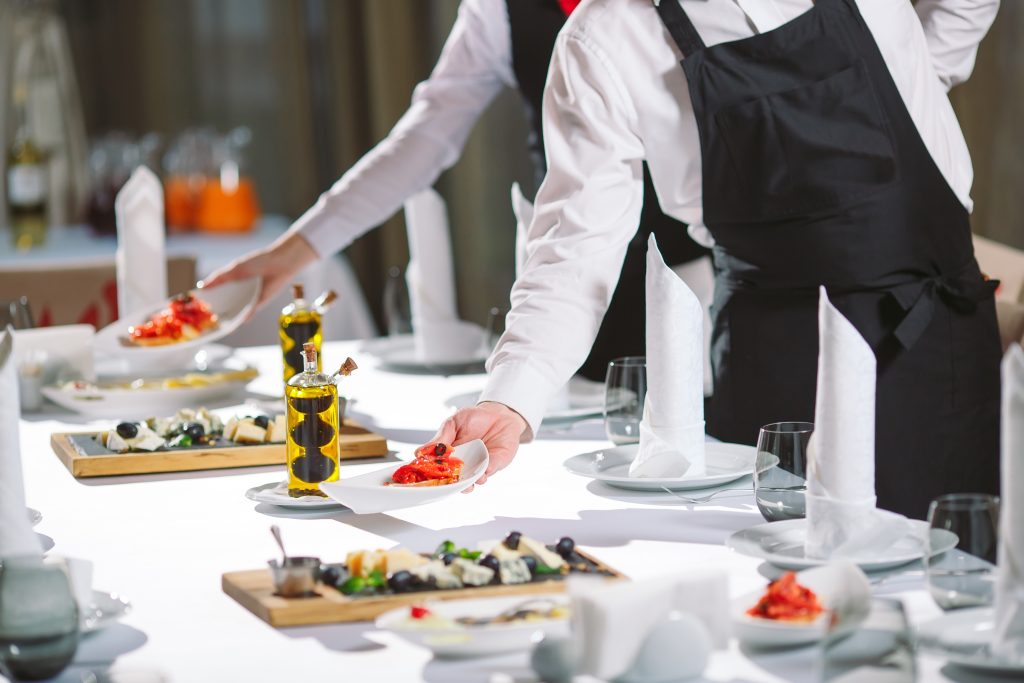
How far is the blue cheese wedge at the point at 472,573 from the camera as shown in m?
1.24

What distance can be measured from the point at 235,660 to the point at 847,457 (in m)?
0.58

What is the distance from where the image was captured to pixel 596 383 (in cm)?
224

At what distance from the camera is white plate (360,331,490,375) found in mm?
2529

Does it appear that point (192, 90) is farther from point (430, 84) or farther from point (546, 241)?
point (546, 241)

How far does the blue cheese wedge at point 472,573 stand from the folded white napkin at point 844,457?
0.99 feet

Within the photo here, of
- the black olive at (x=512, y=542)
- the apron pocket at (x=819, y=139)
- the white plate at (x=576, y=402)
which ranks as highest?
the apron pocket at (x=819, y=139)

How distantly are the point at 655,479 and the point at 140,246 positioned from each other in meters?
1.47

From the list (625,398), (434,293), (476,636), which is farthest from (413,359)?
(476,636)

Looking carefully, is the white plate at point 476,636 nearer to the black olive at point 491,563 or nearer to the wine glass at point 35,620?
the black olive at point 491,563

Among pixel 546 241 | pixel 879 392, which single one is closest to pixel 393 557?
pixel 546 241

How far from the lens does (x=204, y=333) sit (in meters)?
2.47

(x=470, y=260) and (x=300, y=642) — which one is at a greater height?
(x=470, y=260)

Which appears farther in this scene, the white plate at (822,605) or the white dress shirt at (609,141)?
the white dress shirt at (609,141)

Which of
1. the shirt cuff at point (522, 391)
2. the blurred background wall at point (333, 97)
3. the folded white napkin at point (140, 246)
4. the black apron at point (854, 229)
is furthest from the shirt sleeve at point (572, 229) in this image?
the blurred background wall at point (333, 97)
